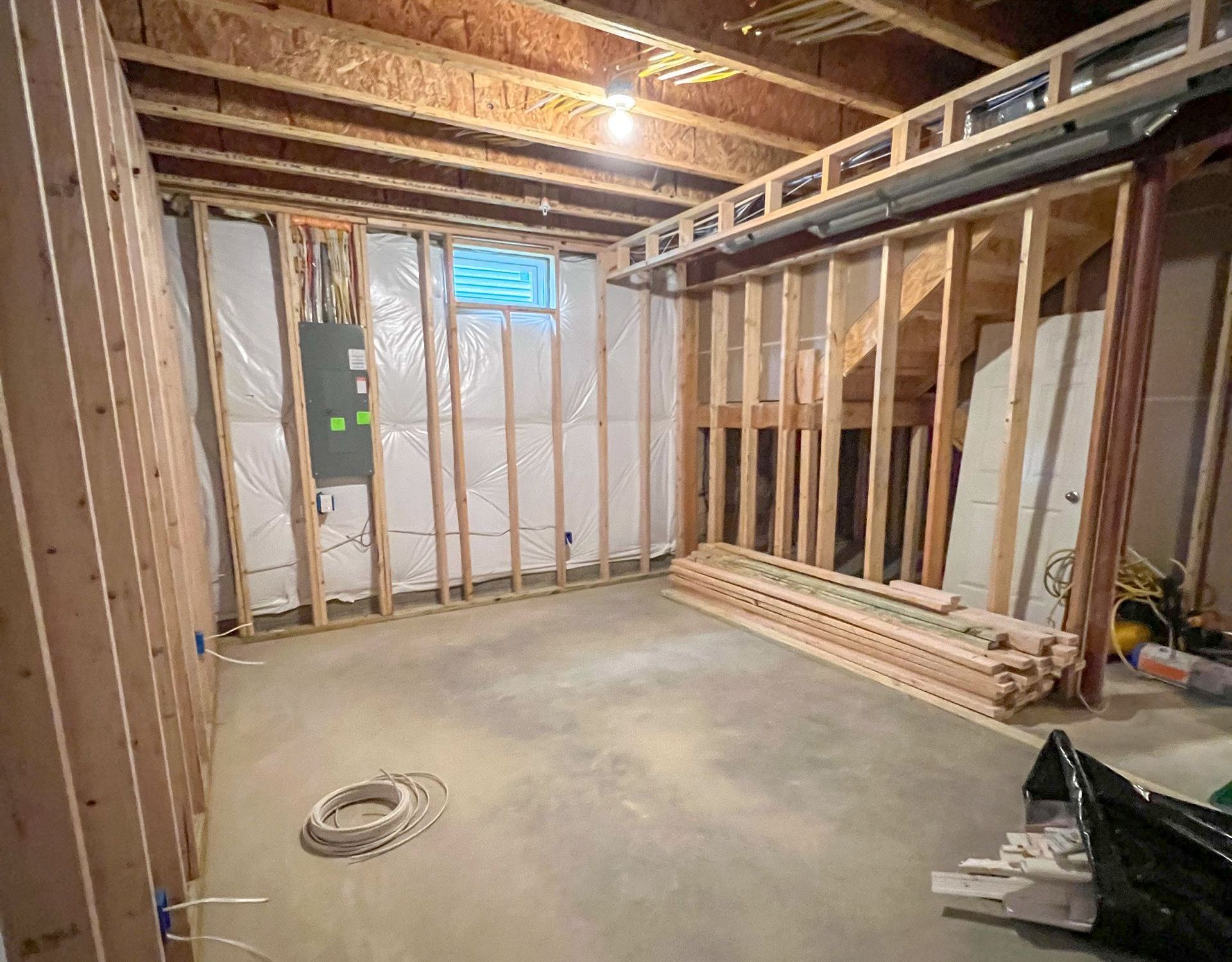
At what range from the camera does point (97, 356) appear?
1.33 meters

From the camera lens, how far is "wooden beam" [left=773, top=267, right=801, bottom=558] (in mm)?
3891

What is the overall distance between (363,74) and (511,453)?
2424 mm

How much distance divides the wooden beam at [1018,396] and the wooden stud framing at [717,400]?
2049mm

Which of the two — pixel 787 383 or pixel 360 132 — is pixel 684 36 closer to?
pixel 360 132

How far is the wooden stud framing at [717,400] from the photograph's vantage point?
458 cm

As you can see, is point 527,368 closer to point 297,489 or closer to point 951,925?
point 297,489

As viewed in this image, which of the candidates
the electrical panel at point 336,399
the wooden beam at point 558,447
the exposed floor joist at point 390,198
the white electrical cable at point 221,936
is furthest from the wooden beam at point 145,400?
the wooden beam at point 558,447

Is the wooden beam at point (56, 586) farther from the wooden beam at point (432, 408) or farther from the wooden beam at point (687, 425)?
the wooden beam at point (687, 425)

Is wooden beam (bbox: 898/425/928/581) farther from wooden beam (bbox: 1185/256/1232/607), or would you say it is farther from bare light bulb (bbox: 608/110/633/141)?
bare light bulb (bbox: 608/110/633/141)

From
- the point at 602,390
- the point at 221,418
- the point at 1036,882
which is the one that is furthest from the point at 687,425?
the point at 1036,882

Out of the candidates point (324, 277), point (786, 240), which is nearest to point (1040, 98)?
point (786, 240)

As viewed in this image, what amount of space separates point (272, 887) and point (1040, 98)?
381cm

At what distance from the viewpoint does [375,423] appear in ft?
13.1

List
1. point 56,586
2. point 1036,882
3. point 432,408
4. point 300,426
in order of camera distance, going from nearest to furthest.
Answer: point 56,586 → point 1036,882 → point 300,426 → point 432,408
